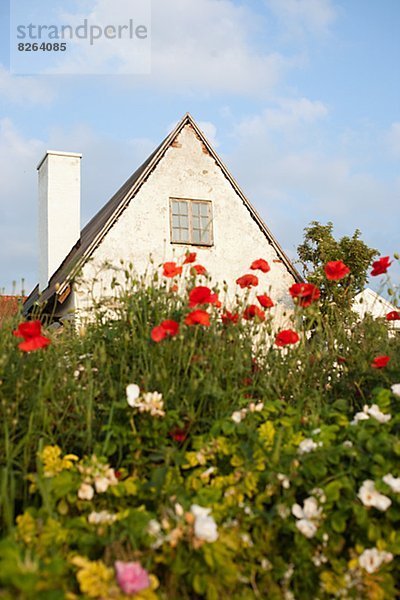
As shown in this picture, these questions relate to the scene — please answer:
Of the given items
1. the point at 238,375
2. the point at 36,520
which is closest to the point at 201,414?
the point at 238,375

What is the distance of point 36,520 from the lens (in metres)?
2.64

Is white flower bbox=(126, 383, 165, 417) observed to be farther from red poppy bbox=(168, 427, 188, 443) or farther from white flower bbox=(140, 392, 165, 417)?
red poppy bbox=(168, 427, 188, 443)

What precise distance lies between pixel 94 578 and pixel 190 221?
35.5 ft

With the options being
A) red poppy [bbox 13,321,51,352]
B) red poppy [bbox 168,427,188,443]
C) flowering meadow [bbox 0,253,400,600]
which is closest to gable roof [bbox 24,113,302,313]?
flowering meadow [bbox 0,253,400,600]

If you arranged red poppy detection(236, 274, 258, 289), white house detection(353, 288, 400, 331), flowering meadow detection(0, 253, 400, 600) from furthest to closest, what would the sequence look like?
1. white house detection(353, 288, 400, 331)
2. red poppy detection(236, 274, 258, 289)
3. flowering meadow detection(0, 253, 400, 600)

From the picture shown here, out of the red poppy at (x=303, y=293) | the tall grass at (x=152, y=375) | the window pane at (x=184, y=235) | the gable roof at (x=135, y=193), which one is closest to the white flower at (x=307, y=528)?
the tall grass at (x=152, y=375)

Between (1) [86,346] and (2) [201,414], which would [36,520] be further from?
(1) [86,346]

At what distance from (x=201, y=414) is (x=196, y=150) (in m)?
10.1

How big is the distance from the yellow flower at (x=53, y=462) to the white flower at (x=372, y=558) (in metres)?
1.24

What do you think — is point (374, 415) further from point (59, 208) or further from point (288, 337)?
point (59, 208)

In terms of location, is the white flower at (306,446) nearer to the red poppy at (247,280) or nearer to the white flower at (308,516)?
the white flower at (308,516)

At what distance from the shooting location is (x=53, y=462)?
2.91 m

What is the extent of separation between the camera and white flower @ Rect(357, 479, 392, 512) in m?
2.71

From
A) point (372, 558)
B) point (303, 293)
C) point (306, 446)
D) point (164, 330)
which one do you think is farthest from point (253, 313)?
point (372, 558)
